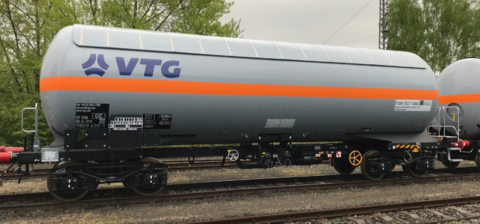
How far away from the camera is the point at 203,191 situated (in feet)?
27.9

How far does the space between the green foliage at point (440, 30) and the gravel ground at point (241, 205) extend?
1055 inches

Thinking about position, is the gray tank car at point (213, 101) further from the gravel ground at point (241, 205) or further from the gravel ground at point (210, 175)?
the gravel ground at point (210, 175)

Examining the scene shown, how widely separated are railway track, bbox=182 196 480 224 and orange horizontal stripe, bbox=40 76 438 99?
3014 mm

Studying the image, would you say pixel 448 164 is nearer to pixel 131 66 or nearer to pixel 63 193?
pixel 131 66

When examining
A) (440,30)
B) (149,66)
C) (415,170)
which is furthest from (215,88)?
(440,30)

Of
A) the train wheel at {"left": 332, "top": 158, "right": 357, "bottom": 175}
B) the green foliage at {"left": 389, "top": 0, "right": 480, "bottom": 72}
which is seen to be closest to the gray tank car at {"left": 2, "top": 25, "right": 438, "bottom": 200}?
the train wheel at {"left": 332, "top": 158, "right": 357, "bottom": 175}

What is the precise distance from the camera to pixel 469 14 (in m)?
31.1

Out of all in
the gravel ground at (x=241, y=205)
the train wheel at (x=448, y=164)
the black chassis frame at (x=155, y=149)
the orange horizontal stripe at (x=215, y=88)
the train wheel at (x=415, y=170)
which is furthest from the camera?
the train wheel at (x=448, y=164)

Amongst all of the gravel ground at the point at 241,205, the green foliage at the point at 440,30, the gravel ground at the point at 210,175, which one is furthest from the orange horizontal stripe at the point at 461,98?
the green foliage at the point at 440,30

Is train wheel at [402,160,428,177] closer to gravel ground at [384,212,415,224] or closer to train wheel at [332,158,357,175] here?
train wheel at [332,158,357,175]

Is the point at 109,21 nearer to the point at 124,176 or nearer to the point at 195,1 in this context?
the point at 195,1

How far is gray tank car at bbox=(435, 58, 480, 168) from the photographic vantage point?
10898 millimetres

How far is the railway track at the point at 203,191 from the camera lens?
7.33 m

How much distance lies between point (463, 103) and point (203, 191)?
10.1 metres
